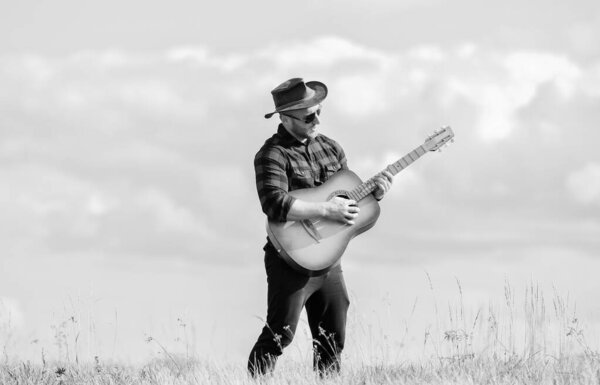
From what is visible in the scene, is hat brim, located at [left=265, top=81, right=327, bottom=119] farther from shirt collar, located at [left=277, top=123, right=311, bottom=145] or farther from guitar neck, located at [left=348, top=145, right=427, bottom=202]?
guitar neck, located at [left=348, top=145, right=427, bottom=202]

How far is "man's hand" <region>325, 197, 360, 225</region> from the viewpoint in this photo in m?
6.16

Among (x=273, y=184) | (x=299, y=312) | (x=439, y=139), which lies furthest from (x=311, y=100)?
(x=299, y=312)

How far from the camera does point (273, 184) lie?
600 cm

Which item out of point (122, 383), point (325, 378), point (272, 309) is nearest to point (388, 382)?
point (325, 378)

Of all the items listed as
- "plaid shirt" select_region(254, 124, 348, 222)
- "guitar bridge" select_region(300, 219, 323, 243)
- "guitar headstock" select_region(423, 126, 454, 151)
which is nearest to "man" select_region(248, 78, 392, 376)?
"plaid shirt" select_region(254, 124, 348, 222)

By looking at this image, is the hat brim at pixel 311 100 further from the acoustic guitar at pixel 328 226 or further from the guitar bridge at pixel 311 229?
the guitar bridge at pixel 311 229

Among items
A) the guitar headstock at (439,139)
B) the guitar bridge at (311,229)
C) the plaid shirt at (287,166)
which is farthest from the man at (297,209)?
the guitar headstock at (439,139)

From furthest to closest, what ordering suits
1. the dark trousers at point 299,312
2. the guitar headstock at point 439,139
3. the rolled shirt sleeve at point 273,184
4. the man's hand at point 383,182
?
the guitar headstock at point 439,139
the man's hand at point 383,182
the dark trousers at point 299,312
the rolled shirt sleeve at point 273,184

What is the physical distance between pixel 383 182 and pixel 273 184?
2.54ft

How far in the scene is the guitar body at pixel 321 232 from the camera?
609 cm

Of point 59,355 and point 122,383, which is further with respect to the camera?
point 59,355

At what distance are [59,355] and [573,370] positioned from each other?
12.6ft

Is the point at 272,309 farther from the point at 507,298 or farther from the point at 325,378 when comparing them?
the point at 507,298

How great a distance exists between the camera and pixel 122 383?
6.64 m
